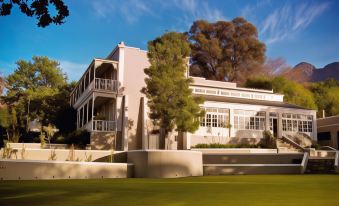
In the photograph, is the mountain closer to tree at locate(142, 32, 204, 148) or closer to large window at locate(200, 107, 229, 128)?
large window at locate(200, 107, 229, 128)

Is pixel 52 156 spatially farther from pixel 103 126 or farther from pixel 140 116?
pixel 140 116

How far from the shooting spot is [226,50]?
189 feet

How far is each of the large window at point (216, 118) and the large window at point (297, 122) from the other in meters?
5.91

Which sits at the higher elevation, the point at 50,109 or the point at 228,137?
the point at 50,109

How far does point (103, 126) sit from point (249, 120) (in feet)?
40.7

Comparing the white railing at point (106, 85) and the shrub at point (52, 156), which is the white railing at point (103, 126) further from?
the shrub at point (52, 156)

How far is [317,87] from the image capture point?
197 feet

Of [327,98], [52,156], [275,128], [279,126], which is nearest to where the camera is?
[52,156]

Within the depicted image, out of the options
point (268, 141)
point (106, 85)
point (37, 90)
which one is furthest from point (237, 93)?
point (37, 90)

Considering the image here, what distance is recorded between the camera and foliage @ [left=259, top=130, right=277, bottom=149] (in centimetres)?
3058

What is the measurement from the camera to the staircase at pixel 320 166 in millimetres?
21673

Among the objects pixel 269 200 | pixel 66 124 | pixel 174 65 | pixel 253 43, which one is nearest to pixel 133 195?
pixel 269 200

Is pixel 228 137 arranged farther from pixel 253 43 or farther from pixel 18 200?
pixel 253 43

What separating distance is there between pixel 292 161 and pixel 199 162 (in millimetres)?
7053
